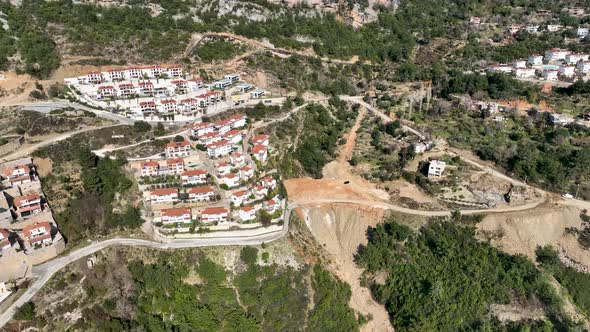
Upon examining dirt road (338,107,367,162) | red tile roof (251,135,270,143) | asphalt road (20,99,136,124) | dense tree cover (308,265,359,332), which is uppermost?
asphalt road (20,99,136,124)

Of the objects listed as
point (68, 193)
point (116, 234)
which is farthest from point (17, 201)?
point (116, 234)

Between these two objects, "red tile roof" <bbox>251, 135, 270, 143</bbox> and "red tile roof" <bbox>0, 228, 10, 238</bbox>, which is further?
"red tile roof" <bbox>251, 135, 270, 143</bbox>

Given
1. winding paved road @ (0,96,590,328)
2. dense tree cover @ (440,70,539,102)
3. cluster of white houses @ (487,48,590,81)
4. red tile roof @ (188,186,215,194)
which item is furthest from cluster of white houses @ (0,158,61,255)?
cluster of white houses @ (487,48,590,81)

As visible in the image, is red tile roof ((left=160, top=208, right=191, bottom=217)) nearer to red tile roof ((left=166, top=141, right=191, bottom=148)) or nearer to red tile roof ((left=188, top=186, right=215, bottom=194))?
red tile roof ((left=188, top=186, right=215, bottom=194))

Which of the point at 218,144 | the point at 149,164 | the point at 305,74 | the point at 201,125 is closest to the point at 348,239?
the point at 218,144

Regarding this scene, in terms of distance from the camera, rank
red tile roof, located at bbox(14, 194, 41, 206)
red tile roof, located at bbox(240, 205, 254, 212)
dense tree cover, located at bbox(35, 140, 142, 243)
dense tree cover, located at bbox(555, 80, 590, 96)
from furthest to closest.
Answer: dense tree cover, located at bbox(555, 80, 590, 96) < red tile roof, located at bbox(240, 205, 254, 212) < dense tree cover, located at bbox(35, 140, 142, 243) < red tile roof, located at bbox(14, 194, 41, 206)

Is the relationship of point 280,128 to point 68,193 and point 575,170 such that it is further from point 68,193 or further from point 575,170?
point 575,170

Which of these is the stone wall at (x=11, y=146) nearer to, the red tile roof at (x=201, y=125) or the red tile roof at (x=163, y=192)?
the red tile roof at (x=163, y=192)

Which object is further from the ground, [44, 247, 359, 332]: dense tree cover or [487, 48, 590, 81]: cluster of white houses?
[487, 48, 590, 81]: cluster of white houses
